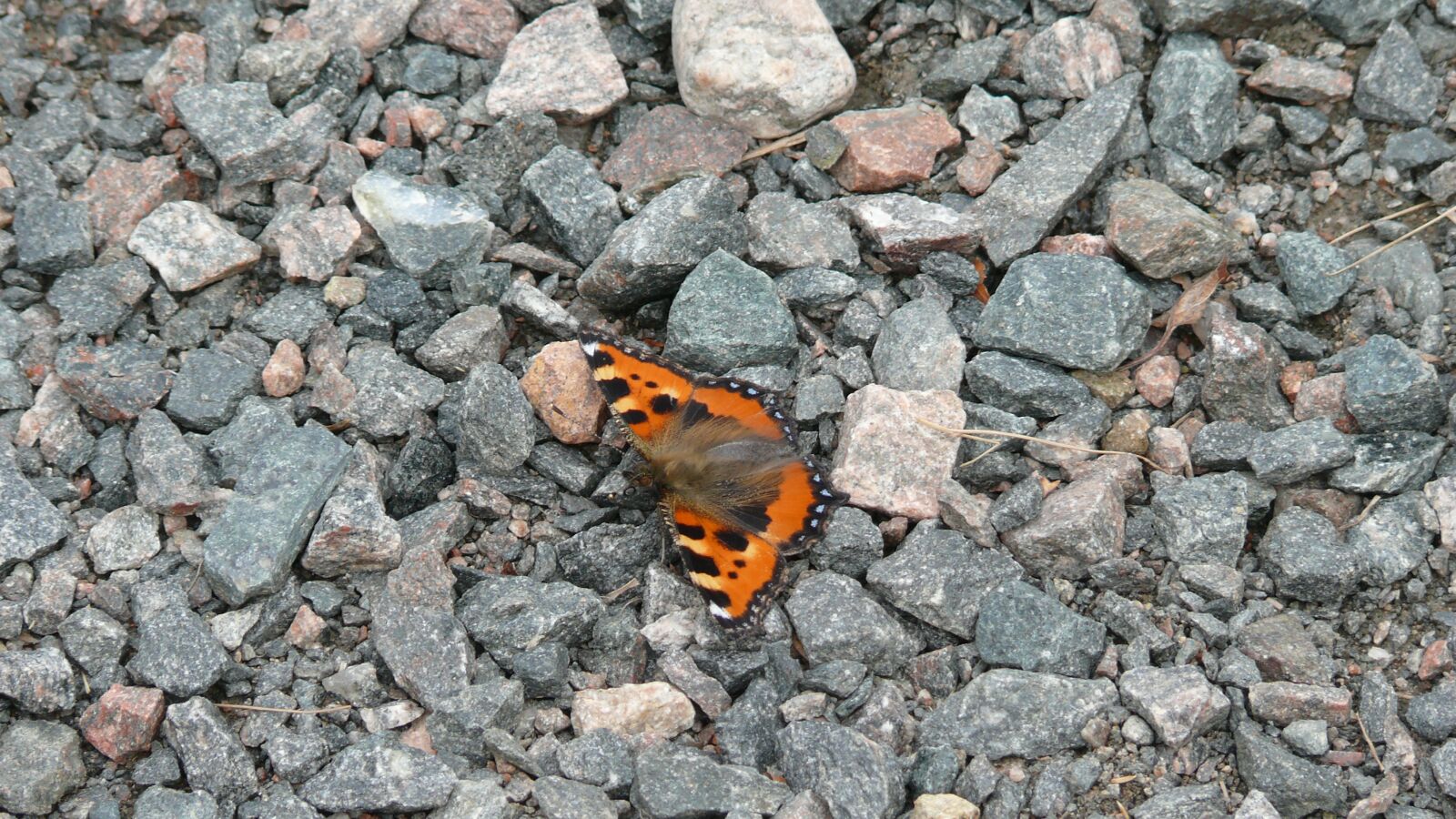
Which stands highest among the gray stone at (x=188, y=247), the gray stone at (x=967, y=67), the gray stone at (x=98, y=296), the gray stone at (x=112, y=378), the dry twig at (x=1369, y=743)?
the gray stone at (x=967, y=67)

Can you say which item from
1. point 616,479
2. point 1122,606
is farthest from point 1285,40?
point 616,479

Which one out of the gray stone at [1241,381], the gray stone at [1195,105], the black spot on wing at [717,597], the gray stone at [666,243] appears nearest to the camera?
the black spot on wing at [717,597]

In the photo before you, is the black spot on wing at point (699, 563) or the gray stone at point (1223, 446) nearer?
the black spot on wing at point (699, 563)

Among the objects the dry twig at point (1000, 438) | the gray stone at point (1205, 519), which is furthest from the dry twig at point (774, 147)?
the gray stone at point (1205, 519)

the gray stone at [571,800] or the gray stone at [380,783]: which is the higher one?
the gray stone at [571,800]

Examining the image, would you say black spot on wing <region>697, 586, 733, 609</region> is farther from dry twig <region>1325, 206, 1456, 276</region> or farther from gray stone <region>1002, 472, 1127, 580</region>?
dry twig <region>1325, 206, 1456, 276</region>

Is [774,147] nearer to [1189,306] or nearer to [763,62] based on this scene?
[763,62]

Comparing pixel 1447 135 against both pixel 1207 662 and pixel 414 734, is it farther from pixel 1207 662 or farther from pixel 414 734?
pixel 414 734

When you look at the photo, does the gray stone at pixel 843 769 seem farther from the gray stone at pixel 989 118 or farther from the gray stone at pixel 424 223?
the gray stone at pixel 989 118
